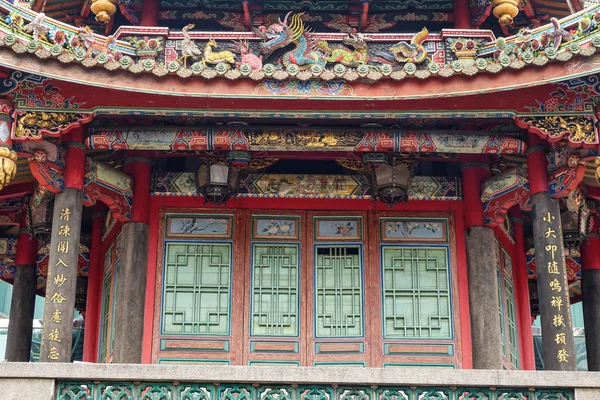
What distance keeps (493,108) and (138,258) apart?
5.07m

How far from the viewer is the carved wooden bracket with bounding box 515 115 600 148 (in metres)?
14.4

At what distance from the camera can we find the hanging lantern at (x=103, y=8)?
1647cm

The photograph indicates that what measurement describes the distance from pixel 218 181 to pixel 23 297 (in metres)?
4.54

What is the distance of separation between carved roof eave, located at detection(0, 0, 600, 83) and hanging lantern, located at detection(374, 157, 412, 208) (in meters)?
1.75

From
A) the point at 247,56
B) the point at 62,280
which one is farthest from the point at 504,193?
the point at 62,280

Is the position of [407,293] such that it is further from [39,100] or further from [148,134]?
[39,100]

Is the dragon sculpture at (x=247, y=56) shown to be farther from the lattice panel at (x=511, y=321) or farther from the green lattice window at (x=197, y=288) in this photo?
the lattice panel at (x=511, y=321)

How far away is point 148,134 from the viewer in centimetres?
1529

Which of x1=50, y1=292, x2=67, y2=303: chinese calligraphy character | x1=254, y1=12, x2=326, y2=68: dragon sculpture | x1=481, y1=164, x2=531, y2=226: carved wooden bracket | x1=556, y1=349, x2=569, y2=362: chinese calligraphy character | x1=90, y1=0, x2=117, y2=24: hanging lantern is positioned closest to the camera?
x1=556, y1=349, x2=569, y2=362: chinese calligraphy character

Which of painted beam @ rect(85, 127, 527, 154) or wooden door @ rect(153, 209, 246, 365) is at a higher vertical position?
painted beam @ rect(85, 127, 527, 154)

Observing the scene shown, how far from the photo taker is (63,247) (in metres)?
14.6

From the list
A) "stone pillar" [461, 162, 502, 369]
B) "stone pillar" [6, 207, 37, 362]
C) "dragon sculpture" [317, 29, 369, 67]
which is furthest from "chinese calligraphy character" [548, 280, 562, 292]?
"stone pillar" [6, 207, 37, 362]

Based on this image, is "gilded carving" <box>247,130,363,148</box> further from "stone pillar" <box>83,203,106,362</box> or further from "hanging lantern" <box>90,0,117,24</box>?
"stone pillar" <box>83,203,106,362</box>

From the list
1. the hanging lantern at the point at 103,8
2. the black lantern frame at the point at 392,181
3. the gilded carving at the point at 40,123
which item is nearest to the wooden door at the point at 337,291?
the black lantern frame at the point at 392,181
